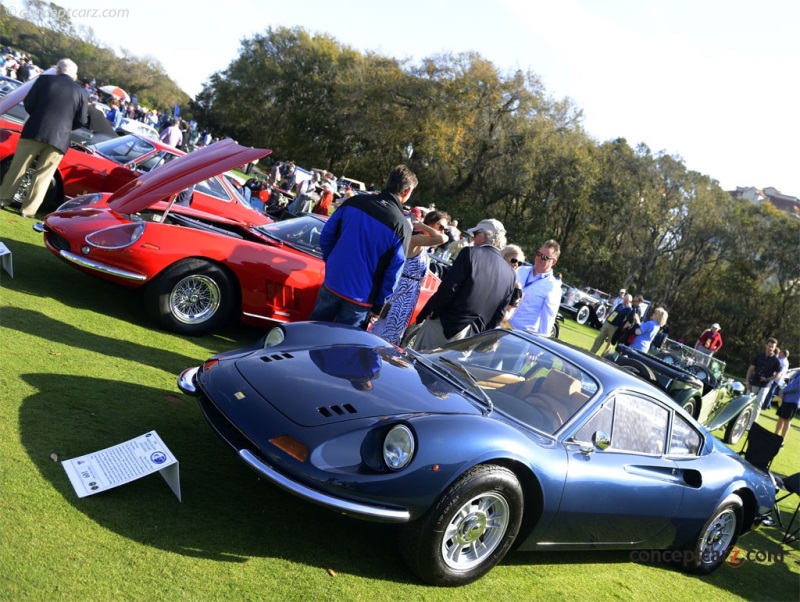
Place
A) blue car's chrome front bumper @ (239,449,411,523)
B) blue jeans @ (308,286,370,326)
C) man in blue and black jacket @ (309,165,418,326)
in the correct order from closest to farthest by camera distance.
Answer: blue car's chrome front bumper @ (239,449,411,523)
man in blue and black jacket @ (309,165,418,326)
blue jeans @ (308,286,370,326)

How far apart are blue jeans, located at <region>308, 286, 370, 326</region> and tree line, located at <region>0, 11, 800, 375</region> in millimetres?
37185

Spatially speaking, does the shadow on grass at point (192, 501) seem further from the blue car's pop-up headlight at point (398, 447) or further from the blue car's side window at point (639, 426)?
the blue car's side window at point (639, 426)

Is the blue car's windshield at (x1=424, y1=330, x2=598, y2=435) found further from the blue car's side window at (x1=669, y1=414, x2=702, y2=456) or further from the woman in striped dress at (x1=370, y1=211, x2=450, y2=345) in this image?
the woman in striped dress at (x1=370, y1=211, x2=450, y2=345)

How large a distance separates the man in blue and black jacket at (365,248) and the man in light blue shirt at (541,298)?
1.69 m

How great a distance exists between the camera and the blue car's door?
390 centimetres

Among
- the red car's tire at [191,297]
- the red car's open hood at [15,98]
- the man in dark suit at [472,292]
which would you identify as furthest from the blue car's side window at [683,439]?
the red car's open hood at [15,98]

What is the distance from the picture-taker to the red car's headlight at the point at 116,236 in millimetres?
6078

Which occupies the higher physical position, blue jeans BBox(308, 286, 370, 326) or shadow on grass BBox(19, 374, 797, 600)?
Answer: blue jeans BBox(308, 286, 370, 326)

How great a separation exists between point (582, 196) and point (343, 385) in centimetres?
4185

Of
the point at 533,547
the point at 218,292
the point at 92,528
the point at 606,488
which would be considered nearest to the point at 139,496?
the point at 92,528

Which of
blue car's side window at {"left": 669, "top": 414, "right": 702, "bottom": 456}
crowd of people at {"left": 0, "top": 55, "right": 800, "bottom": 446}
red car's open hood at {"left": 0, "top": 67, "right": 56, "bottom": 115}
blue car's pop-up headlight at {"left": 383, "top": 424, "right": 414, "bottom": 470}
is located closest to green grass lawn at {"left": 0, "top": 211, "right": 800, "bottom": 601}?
blue car's pop-up headlight at {"left": 383, "top": 424, "right": 414, "bottom": 470}

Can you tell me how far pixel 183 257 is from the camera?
20.6ft

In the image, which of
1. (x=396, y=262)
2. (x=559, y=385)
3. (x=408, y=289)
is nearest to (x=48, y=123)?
(x=408, y=289)

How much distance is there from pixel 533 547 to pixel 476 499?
2.12ft
